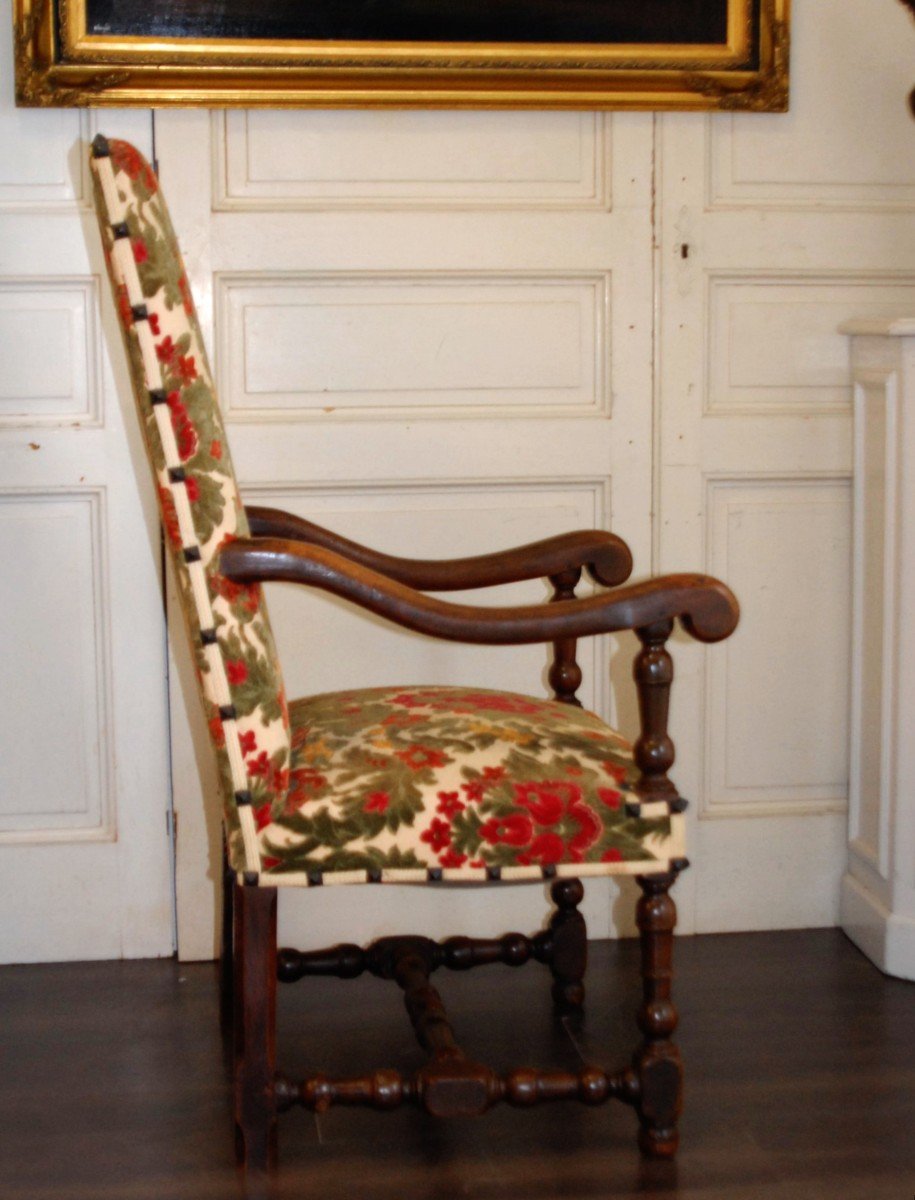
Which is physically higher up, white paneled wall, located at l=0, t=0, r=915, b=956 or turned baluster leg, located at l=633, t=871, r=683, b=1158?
white paneled wall, located at l=0, t=0, r=915, b=956

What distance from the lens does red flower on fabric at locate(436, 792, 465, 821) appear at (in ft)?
5.90

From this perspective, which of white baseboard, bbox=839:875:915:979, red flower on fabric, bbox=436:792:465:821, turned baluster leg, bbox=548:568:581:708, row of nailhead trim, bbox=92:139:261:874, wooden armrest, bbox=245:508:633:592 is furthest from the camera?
white baseboard, bbox=839:875:915:979

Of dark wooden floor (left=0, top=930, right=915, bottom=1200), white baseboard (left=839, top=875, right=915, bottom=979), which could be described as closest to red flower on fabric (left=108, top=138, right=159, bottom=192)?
dark wooden floor (left=0, top=930, right=915, bottom=1200)

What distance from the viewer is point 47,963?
2.63 m

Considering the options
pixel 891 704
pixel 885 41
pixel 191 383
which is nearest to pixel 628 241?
pixel 885 41

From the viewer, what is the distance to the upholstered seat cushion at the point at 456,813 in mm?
1795

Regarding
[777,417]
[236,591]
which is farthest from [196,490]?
[777,417]

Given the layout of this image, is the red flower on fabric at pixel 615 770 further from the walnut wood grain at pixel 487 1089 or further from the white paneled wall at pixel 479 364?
the white paneled wall at pixel 479 364

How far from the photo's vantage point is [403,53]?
2.46m

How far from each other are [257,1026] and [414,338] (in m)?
1.21

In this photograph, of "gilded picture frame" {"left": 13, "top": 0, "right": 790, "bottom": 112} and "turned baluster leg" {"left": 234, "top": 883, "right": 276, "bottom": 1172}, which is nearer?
"turned baluster leg" {"left": 234, "top": 883, "right": 276, "bottom": 1172}

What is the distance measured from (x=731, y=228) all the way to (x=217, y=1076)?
5.23ft

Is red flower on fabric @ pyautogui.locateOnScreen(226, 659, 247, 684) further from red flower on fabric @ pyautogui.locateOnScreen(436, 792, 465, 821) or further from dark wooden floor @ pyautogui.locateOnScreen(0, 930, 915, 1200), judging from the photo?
dark wooden floor @ pyautogui.locateOnScreen(0, 930, 915, 1200)

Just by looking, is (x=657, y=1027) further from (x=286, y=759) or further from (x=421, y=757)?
(x=286, y=759)
